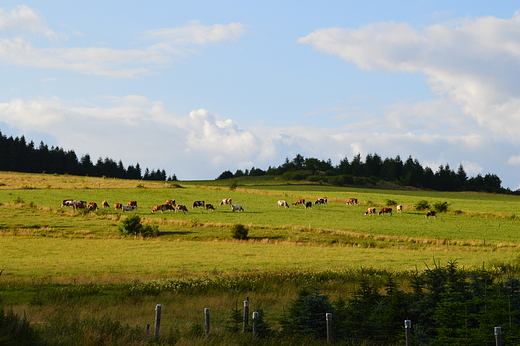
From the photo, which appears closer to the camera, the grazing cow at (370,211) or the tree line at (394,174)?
the grazing cow at (370,211)

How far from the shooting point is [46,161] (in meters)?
153

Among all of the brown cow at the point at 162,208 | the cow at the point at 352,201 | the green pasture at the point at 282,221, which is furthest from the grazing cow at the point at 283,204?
the brown cow at the point at 162,208

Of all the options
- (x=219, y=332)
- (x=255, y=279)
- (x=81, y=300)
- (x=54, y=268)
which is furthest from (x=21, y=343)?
(x=54, y=268)

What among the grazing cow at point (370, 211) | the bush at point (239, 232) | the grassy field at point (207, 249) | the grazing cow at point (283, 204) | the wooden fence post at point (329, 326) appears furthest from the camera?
the grazing cow at point (283, 204)

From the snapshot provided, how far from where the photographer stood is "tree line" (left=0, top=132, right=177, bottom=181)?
145 metres

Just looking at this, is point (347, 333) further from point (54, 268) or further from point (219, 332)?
point (54, 268)

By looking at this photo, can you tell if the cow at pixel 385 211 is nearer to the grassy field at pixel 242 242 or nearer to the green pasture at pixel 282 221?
the grassy field at pixel 242 242

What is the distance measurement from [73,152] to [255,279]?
15568cm

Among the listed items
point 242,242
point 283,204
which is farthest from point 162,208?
point 242,242

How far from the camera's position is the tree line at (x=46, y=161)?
477ft

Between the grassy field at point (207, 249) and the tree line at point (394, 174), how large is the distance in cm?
8308

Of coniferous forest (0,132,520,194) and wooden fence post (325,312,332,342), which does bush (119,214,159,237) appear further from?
coniferous forest (0,132,520,194)

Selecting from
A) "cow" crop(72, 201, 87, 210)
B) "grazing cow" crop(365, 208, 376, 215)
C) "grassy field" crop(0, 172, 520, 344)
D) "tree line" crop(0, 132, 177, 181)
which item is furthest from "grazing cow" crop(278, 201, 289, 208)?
"tree line" crop(0, 132, 177, 181)

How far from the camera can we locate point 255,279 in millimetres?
23922
